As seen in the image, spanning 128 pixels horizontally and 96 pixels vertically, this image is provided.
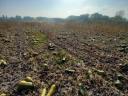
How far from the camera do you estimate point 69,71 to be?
612 centimetres

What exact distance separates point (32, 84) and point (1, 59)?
2.95 metres

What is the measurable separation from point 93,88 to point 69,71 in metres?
1.11

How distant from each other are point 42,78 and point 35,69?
82 centimetres

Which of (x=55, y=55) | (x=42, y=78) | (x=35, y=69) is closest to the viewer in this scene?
(x=42, y=78)

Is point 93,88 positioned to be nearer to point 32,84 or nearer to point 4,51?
point 32,84

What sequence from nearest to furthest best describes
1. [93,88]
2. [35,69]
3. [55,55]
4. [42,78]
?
[93,88], [42,78], [35,69], [55,55]

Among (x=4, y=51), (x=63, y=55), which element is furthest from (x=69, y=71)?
(x=4, y=51)

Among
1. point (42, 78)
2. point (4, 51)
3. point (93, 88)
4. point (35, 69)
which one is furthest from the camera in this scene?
point (4, 51)

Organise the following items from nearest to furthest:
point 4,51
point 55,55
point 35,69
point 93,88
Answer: point 93,88 → point 35,69 → point 55,55 → point 4,51

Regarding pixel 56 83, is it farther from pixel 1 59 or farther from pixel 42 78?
pixel 1 59

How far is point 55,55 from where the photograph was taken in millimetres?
8047

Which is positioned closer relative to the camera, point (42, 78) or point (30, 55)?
point (42, 78)

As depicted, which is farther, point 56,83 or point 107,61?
point 107,61

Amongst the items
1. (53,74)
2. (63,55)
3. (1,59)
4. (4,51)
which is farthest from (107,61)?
(4,51)
